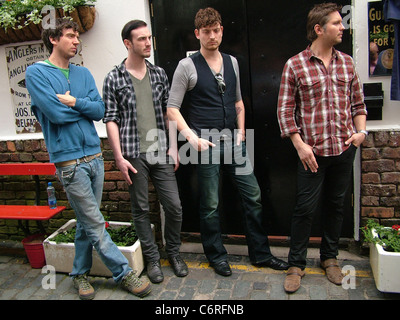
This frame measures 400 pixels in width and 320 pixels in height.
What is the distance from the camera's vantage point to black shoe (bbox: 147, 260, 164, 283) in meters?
3.48

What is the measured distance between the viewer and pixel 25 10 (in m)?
3.80

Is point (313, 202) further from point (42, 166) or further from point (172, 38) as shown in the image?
point (42, 166)

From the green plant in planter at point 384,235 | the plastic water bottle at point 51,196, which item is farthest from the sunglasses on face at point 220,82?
the plastic water bottle at point 51,196

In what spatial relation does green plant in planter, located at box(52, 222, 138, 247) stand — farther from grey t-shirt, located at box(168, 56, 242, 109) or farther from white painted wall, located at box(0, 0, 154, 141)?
grey t-shirt, located at box(168, 56, 242, 109)

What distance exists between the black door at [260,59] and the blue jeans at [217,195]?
388 millimetres

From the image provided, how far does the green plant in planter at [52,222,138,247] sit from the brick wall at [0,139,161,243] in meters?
0.27

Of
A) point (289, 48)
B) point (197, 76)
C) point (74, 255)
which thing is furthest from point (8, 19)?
point (289, 48)

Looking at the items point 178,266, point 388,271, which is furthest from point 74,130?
point 388,271

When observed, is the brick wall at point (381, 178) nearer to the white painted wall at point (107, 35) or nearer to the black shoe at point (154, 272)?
the black shoe at point (154, 272)

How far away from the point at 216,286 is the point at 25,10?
317cm

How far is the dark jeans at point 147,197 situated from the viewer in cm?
341

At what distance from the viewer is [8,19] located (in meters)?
3.81

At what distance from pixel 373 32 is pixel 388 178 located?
4.18ft

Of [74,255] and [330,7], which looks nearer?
[330,7]
